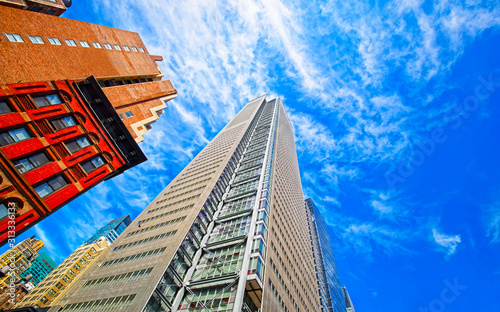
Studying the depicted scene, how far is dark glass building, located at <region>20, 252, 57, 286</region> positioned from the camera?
13869 centimetres

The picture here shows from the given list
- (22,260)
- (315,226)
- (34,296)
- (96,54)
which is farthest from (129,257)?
(315,226)

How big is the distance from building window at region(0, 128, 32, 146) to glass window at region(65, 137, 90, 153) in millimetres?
2807

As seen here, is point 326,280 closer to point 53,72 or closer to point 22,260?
point 53,72

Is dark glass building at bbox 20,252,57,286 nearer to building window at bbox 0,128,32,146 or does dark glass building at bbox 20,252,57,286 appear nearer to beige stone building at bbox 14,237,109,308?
beige stone building at bbox 14,237,109,308

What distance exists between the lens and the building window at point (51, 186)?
52.8 ft

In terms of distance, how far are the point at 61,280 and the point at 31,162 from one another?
94285 millimetres

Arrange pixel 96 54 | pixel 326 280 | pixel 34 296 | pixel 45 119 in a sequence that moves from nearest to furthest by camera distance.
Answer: pixel 45 119 → pixel 96 54 → pixel 34 296 → pixel 326 280

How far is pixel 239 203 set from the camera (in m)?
53.2

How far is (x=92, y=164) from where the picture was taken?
20500mm

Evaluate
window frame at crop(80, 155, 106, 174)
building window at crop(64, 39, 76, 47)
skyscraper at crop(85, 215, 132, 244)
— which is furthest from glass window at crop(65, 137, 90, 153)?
skyscraper at crop(85, 215, 132, 244)

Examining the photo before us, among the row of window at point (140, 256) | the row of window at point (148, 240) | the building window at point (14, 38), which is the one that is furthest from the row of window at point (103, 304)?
the building window at point (14, 38)

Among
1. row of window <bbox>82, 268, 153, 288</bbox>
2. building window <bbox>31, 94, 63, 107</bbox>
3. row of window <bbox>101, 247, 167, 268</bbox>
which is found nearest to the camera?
building window <bbox>31, 94, 63, 107</bbox>

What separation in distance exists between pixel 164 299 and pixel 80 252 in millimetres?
95565

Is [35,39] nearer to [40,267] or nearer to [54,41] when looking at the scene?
[54,41]
